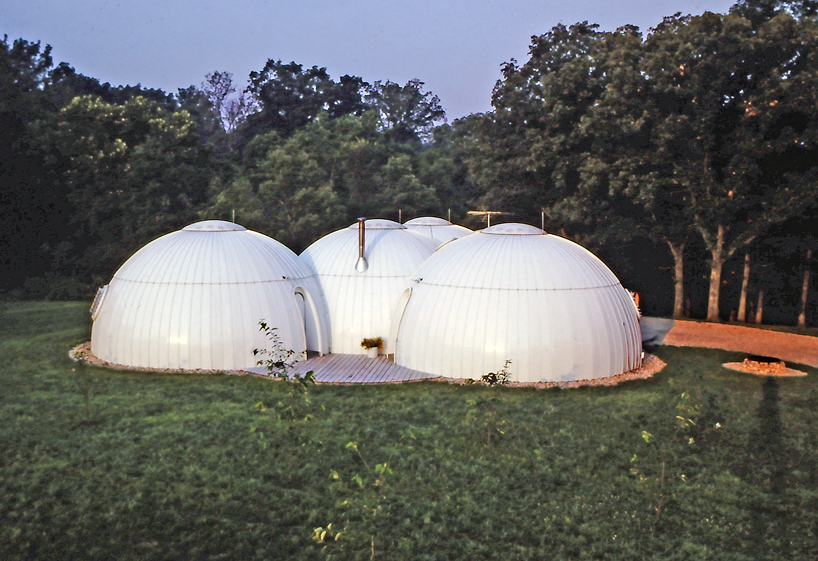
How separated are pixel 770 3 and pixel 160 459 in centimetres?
2942

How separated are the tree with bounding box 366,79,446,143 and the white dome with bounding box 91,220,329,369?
67.3 meters

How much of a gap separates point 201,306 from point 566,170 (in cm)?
2203

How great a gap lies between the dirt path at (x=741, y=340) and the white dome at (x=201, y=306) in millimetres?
13407

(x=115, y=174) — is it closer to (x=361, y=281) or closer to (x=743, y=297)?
(x=361, y=281)

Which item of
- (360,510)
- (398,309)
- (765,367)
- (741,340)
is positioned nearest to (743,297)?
(741,340)

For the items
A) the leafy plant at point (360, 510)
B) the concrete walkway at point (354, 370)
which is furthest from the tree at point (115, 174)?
the leafy plant at point (360, 510)

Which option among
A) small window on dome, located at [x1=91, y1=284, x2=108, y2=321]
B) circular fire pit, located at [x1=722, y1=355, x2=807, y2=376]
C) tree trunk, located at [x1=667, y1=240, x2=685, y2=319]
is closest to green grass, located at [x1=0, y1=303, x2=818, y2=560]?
circular fire pit, located at [x1=722, y1=355, x2=807, y2=376]

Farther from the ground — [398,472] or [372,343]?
[372,343]

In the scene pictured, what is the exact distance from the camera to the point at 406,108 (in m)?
86.2

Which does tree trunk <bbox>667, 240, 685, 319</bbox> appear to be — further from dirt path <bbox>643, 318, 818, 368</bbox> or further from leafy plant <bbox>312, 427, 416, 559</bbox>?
leafy plant <bbox>312, 427, 416, 559</bbox>

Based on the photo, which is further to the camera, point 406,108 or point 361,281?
point 406,108

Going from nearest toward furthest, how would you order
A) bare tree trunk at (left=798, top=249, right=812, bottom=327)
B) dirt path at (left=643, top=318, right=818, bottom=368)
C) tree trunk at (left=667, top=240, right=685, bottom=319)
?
dirt path at (left=643, top=318, right=818, bottom=368) < bare tree trunk at (left=798, top=249, right=812, bottom=327) < tree trunk at (left=667, top=240, right=685, bottom=319)

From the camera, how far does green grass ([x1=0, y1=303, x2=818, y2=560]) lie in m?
9.52

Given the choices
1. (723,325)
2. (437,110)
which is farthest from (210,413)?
(437,110)
